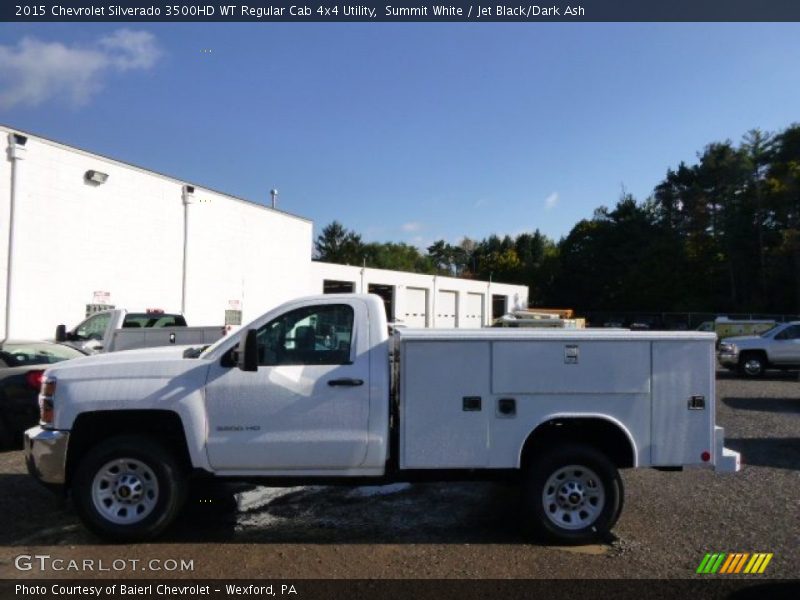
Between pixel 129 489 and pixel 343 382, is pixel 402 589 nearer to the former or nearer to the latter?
pixel 343 382

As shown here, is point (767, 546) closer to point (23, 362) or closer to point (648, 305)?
point (23, 362)

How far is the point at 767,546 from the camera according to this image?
562 centimetres

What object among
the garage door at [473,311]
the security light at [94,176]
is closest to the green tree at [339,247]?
the garage door at [473,311]

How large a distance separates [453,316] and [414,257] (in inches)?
2135

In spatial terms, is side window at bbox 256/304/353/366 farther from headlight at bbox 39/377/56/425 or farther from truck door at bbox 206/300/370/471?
headlight at bbox 39/377/56/425

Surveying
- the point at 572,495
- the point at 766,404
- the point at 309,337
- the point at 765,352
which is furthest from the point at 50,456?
the point at 765,352

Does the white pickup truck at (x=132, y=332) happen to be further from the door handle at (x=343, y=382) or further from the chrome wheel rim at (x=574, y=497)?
the chrome wheel rim at (x=574, y=497)

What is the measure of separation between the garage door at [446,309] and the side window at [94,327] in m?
32.8

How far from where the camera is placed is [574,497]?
5.70 m

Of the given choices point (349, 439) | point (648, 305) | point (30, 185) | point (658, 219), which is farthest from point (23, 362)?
point (658, 219)

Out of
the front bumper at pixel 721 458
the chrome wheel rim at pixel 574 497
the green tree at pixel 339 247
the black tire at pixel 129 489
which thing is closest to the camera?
the black tire at pixel 129 489

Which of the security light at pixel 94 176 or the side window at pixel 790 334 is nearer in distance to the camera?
the side window at pixel 790 334

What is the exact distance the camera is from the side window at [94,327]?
15.9 meters

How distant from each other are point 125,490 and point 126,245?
19.5 metres
